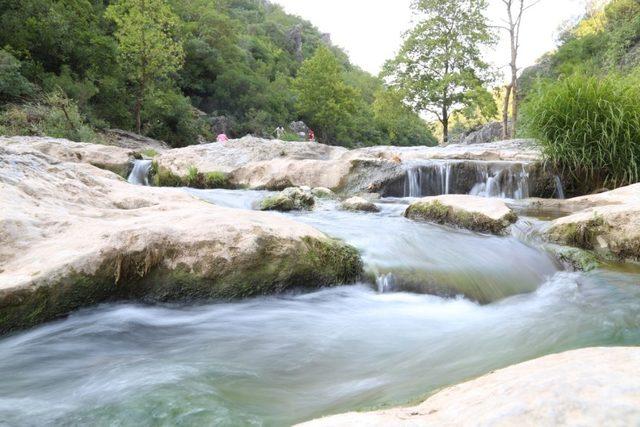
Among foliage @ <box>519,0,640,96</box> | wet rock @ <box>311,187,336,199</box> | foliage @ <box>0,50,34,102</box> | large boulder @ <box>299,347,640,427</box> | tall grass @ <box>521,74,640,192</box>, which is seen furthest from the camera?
foliage @ <box>519,0,640,96</box>

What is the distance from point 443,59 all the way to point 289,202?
18.3 metres

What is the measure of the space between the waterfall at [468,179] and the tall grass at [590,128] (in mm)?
803

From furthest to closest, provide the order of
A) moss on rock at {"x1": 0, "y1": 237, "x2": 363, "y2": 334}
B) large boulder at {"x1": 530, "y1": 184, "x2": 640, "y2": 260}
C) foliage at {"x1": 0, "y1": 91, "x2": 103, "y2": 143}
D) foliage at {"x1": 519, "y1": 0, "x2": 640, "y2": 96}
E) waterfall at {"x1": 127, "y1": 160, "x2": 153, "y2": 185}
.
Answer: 1. foliage at {"x1": 519, "y1": 0, "x2": 640, "y2": 96}
2. foliage at {"x1": 0, "y1": 91, "x2": 103, "y2": 143}
3. waterfall at {"x1": 127, "y1": 160, "x2": 153, "y2": 185}
4. large boulder at {"x1": 530, "y1": 184, "x2": 640, "y2": 260}
5. moss on rock at {"x1": 0, "y1": 237, "x2": 363, "y2": 334}

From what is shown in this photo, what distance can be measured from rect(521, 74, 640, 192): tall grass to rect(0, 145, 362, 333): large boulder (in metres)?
4.82

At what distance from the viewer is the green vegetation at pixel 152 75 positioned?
66.6 feet

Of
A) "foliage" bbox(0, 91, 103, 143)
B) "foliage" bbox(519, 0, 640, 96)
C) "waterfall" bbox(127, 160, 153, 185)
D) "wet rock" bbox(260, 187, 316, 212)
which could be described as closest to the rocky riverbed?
"wet rock" bbox(260, 187, 316, 212)

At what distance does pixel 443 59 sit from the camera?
73.2ft

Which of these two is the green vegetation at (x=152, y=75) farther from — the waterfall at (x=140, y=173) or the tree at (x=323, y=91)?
the waterfall at (x=140, y=173)

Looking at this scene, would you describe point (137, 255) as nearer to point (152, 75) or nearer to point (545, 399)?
point (545, 399)

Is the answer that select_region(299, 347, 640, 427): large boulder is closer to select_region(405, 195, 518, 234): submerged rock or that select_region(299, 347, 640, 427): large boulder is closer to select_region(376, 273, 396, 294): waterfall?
select_region(376, 273, 396, 294): waterfall

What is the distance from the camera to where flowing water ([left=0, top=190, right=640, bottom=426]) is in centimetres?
195

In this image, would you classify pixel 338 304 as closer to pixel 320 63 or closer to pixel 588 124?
pixel 588 124

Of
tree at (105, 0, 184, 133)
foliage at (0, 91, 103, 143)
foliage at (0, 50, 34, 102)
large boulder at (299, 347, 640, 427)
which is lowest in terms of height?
large boulder at (299, 347, 640, 427)

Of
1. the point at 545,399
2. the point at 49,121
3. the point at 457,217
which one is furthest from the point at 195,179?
the point at 545,399
